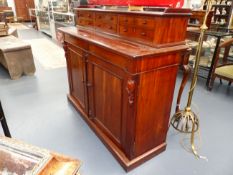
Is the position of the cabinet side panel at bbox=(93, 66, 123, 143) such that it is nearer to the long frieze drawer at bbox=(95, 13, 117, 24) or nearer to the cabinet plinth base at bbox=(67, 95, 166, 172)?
the cabinet plinth base at bbox=(67, 95, 166, 172)

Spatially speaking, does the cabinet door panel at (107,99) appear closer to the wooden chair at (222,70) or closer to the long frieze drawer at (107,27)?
the long frieze drawer at (107,27)

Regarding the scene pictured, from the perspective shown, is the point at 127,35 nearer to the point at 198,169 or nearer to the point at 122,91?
the point at 122,91

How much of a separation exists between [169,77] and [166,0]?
58cm

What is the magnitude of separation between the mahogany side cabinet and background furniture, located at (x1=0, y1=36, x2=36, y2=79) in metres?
1.73

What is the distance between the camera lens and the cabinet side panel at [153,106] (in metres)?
1.34

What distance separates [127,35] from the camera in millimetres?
1494

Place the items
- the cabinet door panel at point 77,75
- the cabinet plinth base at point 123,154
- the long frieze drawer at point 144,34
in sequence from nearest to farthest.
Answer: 1. the long frieze drawer at point 144,34
2. the cabinet plinth base at point 123,154
3. the cabinet door panel at point 77,75

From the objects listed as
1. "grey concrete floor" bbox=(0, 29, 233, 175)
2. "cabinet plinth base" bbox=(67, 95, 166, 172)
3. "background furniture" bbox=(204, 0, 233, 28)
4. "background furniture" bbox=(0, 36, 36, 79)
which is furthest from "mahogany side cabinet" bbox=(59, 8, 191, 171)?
"background furniture" bbox=(204, 0, 233, 28)

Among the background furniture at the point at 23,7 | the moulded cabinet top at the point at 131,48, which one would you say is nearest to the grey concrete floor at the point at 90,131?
the moulded cabinet top at the point at 131,48

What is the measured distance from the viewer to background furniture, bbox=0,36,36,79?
127 inches

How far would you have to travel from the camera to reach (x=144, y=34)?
133cm

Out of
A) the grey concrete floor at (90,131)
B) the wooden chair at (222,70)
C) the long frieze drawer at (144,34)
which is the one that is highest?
the long frieze drawer at (144,34)

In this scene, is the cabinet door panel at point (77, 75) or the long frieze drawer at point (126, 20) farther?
the cabinet door panel at point (77, 75)

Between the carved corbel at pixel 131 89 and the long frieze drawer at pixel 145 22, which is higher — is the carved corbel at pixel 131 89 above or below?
below
